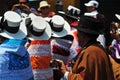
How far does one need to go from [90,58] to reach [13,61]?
1.07m

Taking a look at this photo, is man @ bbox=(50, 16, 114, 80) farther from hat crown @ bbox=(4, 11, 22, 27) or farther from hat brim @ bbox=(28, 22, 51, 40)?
hat crown @ bbox=(4, 11, 22, 27)

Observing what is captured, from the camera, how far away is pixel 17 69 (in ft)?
14.0

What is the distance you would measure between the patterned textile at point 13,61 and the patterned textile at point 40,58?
Answer: 95cm

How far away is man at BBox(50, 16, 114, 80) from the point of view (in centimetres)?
494

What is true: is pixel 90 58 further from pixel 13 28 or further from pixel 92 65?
pixel 13 28

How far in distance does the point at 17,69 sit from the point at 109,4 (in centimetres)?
963

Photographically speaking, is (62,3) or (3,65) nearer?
(3,65)

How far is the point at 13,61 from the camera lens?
13.8ft

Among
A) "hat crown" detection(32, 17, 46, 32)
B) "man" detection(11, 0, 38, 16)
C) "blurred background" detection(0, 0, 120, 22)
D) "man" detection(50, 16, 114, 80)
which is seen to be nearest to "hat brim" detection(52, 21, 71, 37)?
"hat crown" detection(32, 17, 46, 32)

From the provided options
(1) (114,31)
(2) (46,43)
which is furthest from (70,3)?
(2) (46,43)

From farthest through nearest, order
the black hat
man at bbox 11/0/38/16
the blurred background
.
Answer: the blurred background → man at bbox 11/0/38/16 → the black hat

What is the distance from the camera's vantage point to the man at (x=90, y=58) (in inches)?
194

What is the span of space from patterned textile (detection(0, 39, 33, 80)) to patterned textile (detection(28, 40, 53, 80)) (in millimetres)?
955

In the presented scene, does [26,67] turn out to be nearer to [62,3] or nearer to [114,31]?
[114,31]
